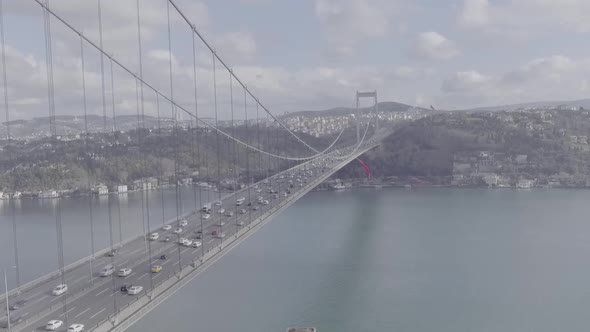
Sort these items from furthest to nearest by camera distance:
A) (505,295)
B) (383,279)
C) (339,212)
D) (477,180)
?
(477,180)
(339,212)
(383,279)
(505,295)

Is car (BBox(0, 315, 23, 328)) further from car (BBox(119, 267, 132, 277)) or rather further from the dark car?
car (BBox(119, 267, 132, 277))

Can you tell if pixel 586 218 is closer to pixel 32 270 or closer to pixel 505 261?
pixel 505 261

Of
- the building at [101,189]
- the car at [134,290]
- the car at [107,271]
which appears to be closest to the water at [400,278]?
the car at [107,271]

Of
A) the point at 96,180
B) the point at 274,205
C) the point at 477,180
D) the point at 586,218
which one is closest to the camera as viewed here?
the point at 274,205

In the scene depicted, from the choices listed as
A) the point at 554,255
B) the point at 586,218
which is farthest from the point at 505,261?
the point at 586,218

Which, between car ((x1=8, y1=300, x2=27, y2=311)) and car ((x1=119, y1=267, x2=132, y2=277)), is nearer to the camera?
car ((x1=8, y1=300, x2=27, y2=311))

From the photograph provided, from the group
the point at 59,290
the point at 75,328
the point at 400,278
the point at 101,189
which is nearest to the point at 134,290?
the point at 59,290

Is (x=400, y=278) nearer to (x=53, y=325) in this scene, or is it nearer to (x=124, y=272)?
(x=124, y=272)

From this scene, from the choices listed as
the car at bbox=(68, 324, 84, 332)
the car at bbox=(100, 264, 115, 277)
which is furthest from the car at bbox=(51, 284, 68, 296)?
the car at bbox=(68, 324, 84, 332)
